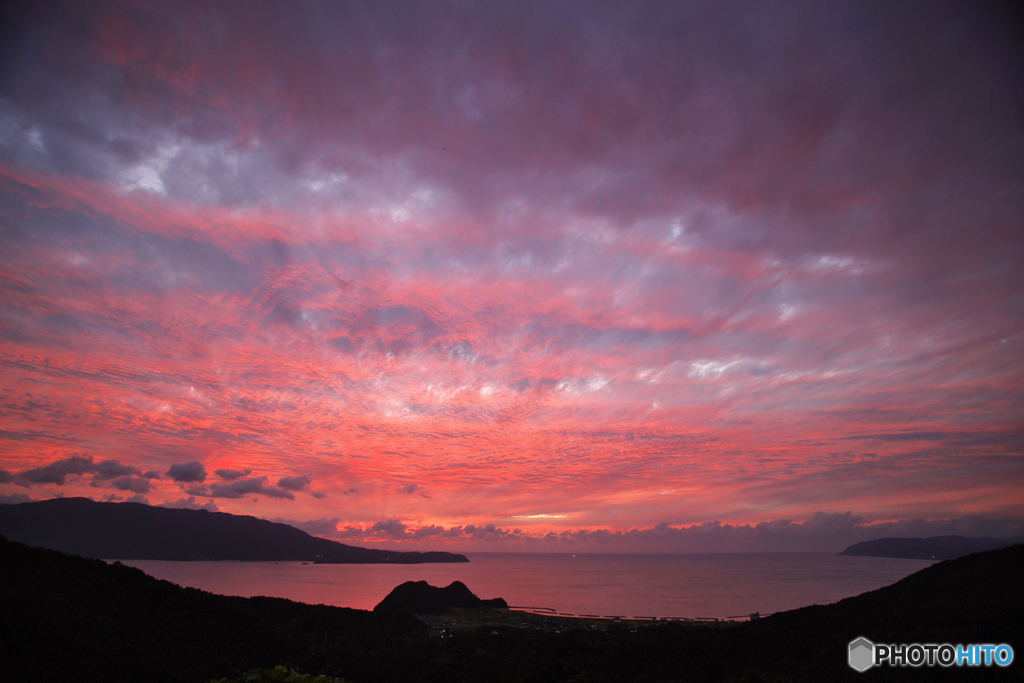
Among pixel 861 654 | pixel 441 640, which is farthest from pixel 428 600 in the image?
pixel 861 654

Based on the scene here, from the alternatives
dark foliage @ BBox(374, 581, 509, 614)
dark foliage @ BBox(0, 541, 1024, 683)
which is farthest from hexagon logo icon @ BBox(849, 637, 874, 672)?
dark foliage @ BBox(374, 581, 509, 614)

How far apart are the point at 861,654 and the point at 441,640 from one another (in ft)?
101

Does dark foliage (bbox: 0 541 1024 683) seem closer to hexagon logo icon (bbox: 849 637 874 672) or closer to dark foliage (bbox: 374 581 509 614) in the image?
hexagon logo icon (bbox: 849 637 874 672)

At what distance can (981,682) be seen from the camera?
19.7m

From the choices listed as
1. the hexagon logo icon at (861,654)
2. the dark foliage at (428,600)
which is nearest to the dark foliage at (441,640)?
the hexagon logo icon at (861,654)

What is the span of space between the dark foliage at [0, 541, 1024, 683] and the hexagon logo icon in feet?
2.23

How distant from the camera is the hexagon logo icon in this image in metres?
24.2

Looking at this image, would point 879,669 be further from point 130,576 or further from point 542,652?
point 130,576

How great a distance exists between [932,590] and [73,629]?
57.3 metres

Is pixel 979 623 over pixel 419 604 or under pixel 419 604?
over

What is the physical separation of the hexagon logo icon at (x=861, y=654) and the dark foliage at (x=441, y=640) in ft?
2.23

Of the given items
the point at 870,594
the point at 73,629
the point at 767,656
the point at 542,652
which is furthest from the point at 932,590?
the point at 73,629

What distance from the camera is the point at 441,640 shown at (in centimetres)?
4025

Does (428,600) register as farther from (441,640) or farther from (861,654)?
(861,654)
